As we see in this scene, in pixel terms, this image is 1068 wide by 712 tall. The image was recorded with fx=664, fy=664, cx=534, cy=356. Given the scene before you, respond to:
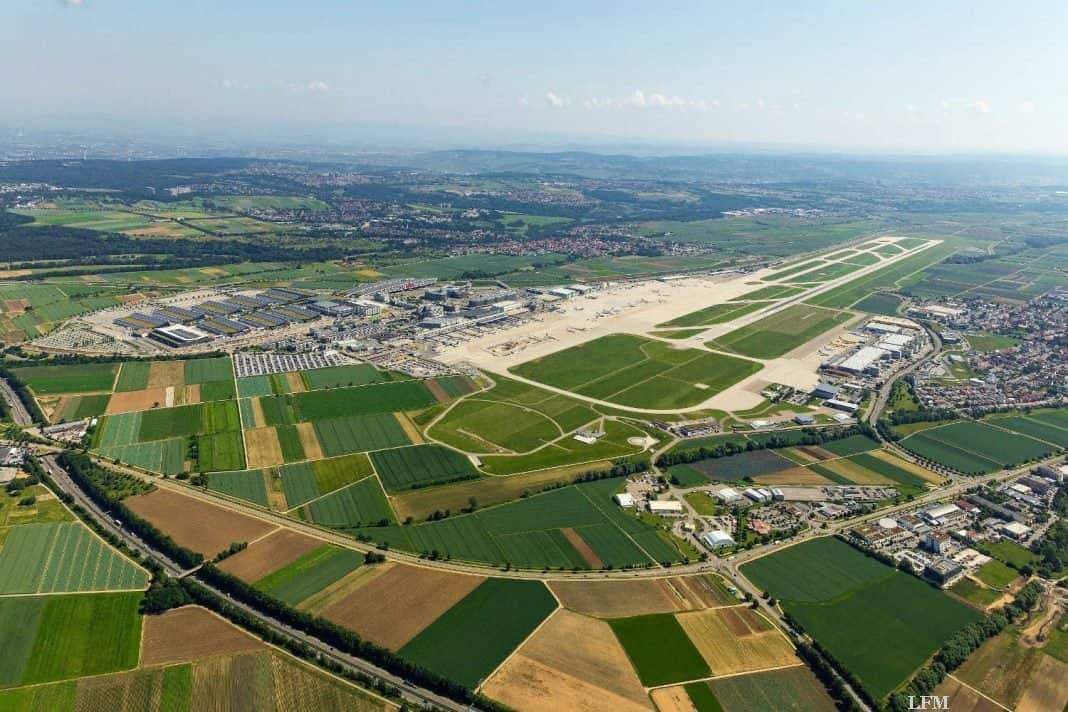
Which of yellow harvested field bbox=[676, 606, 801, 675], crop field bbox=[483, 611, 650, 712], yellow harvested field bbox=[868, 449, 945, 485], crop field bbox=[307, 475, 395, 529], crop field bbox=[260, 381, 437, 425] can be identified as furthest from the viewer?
crop field bbox=[260, 381, 437, 425]

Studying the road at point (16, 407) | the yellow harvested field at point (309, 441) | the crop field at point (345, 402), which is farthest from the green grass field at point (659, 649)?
the road at point (16, 407)

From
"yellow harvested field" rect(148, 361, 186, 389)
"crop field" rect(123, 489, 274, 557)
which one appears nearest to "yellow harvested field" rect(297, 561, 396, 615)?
"crop field" rect(123, 489, 274, 557)

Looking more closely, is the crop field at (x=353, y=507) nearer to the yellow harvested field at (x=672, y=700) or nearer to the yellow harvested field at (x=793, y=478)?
the yellow harvested field at (x=672, y=700)

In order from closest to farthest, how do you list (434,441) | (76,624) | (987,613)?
(76,624) → (987,613) → (434,441)

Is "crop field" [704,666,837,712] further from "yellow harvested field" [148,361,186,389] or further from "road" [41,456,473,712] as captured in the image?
"yellow harvested field" [148,361,186,389]

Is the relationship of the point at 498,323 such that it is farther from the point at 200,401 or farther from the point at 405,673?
the point at 405,673

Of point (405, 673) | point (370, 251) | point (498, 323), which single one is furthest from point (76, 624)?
point (370, 251)

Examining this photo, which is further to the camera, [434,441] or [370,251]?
[370,251]
